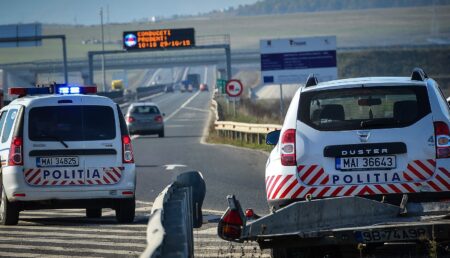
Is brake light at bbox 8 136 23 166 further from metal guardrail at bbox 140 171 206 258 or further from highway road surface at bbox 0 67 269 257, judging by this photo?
metal guardrail at bbox 140 171 206 258

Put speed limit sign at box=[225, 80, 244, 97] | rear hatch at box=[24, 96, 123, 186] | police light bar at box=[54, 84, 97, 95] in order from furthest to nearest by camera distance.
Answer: speed limit sign at box=[225, 80, 244, 97] < police light bar at box=[54, 84, 97, 95] < rear hatch at box=[24, 96, 123, 186]

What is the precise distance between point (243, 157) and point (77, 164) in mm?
17978

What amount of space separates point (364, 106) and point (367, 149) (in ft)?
2.04

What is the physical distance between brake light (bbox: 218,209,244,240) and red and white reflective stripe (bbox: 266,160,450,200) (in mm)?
1276

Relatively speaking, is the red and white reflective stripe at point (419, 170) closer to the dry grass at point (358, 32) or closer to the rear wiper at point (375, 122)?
the rear wiper at point (375, 122)

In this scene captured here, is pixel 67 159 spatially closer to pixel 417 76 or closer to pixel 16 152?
pixel 16 152

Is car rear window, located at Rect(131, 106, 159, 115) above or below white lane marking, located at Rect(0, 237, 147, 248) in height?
below

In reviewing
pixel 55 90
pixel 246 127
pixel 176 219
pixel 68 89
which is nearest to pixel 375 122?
pixel 176 219

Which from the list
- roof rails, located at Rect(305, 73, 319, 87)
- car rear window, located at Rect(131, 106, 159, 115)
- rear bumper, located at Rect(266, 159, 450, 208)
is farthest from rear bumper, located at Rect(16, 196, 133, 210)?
car rear window, located at Rect(131, 106, 159, 115)

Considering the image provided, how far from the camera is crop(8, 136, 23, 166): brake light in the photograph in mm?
16438

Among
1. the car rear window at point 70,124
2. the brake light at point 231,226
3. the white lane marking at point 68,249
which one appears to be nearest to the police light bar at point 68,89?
the car rear window at point 70,124

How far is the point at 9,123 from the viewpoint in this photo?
17.2 meters

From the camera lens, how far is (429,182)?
36.4 ft

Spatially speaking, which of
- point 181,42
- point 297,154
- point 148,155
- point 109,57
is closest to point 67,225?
point 297,154
